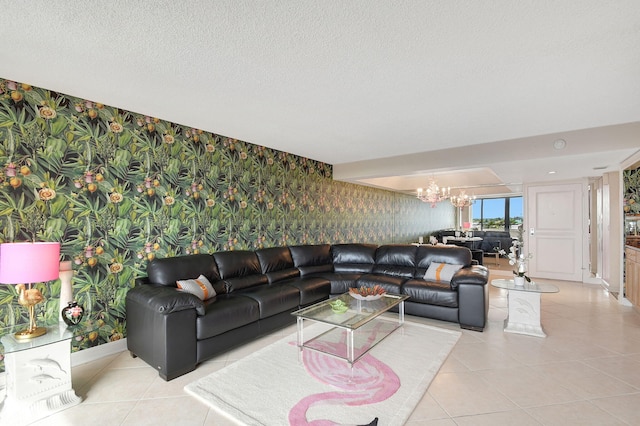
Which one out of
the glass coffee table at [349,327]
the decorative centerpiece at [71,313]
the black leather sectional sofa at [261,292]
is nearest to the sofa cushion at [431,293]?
the black leather sectional sofa at [261,292]

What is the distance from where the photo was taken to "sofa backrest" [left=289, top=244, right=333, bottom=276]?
15.8 ft

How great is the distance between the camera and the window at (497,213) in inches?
435

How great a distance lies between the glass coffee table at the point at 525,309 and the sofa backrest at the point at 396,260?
54.2 inches

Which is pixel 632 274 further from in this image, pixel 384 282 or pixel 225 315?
pixel 225 315

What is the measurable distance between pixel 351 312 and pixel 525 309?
2.12 meters

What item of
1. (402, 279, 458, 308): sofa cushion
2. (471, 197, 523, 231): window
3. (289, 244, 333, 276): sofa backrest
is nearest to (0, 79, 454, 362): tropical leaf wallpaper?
(289, 244, 333, 276): sofa backrest

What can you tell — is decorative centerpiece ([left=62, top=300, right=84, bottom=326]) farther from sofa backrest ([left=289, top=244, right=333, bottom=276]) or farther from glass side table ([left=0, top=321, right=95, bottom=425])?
sofa backrest ([left=289, top=244, right=333, bottom=276])

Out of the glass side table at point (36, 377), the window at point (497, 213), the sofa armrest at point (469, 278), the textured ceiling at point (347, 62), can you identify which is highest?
the textured ceiling at point (347, 62)

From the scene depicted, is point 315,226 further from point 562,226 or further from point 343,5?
point 562,226

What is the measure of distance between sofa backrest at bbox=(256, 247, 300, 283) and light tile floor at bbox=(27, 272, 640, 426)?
993 millimetres

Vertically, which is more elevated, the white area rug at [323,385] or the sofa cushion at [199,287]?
the sofa cushion at [199,287]

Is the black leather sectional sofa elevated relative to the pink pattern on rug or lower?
elevated

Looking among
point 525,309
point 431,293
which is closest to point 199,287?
point 431,293

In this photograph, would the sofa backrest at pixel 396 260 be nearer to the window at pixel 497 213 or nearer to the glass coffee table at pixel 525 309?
the glass coffee table at pixel 525 309
